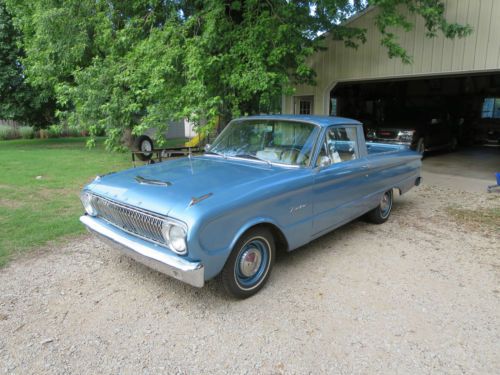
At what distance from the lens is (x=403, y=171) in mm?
5863

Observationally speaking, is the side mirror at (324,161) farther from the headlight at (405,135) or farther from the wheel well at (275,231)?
the headlight at (405,135)

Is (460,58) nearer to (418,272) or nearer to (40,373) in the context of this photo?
(418,272)

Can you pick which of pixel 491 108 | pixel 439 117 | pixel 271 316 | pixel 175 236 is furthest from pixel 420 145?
pixel 175 236

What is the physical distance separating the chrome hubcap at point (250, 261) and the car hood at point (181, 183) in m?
0.63

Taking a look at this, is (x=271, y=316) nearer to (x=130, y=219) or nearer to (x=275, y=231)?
(x=275, y=231)

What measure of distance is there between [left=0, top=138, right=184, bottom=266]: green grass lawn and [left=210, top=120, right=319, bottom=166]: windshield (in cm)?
257

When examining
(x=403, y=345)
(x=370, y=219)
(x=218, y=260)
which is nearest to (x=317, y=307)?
(x=403, y=345)

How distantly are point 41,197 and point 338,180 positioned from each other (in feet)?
19.1

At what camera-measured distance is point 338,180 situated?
426 centimetres

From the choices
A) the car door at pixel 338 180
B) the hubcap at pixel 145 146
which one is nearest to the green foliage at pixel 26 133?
the hubcap at pixel 145 146

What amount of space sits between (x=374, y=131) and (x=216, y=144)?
9056 millimetres

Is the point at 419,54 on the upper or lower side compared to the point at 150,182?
upper

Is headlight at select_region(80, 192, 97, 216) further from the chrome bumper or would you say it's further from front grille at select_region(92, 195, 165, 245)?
the chrome bumper

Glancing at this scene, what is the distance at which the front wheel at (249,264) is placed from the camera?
10.5 feet
